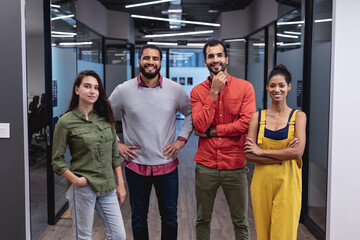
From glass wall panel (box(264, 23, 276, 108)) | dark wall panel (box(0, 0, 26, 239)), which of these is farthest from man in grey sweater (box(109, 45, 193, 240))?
glass wall panel (box(264, 23, 276, 108))

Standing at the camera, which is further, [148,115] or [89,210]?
[148,115]

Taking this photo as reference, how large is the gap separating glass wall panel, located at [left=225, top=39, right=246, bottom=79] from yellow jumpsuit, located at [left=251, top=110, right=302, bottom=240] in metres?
6.53

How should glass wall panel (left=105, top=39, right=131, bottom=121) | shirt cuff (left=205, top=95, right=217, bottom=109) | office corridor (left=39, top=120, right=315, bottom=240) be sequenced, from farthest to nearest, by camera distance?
glass wall panel (left=105, top=39, right=131, bottom=121) → office corridor (left=39, top=120, right=315, bottom=240) → shirt cuff (left=205, top=95, right=217, bottom=109)

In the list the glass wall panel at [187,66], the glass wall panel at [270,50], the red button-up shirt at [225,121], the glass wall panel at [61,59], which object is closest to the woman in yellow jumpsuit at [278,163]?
the red button-up shirt at [225,121]

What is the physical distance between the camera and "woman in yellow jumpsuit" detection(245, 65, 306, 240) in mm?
2152

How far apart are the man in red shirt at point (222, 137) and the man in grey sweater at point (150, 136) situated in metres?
0.19

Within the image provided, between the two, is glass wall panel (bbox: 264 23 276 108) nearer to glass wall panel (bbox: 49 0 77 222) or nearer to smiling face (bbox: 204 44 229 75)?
glass wall panel (bbox: 49 0 77 222)

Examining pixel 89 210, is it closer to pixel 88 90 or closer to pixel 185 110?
pixel 88 90

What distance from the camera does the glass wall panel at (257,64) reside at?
7.01 metres

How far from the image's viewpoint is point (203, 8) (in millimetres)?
9766

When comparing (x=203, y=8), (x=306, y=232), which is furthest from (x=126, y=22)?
(x=306, y=232)

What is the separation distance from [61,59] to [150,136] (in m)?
1.89

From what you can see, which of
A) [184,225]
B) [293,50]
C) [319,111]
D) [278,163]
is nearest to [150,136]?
[278,163]

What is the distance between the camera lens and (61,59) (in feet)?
12.7
